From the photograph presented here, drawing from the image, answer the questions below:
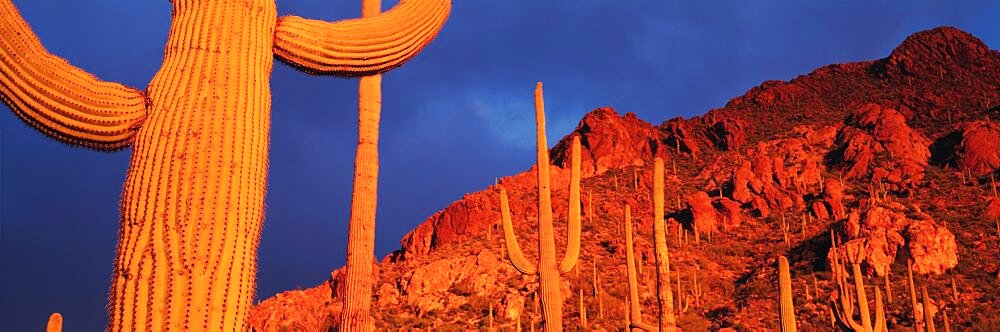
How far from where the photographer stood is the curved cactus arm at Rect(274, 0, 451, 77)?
3682 millimetres

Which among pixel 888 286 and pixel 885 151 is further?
pixel 885 151

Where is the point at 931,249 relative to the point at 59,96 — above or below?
above

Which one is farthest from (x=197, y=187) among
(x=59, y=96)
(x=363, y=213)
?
(x=363, y=213)

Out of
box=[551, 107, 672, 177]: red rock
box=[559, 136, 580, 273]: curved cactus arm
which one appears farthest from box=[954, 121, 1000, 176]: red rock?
box=[559, 136, 580, 273]: curved cactus arm

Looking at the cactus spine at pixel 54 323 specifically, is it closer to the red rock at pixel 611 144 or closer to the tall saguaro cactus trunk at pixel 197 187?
the tall saguaro cactus trunk at pixel 197 187

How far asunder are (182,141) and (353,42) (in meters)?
1.05

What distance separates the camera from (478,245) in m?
38.8

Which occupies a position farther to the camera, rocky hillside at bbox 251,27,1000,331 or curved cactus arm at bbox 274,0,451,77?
rocky hillside at bbox 251,27,1000,331

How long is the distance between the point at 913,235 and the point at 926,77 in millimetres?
32695

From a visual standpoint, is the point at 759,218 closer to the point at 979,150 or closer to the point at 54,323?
the point at 979,150

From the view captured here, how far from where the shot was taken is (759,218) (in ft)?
131

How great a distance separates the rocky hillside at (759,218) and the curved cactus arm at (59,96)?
19259 millimetres

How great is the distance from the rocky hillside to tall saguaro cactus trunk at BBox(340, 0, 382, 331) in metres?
14.9

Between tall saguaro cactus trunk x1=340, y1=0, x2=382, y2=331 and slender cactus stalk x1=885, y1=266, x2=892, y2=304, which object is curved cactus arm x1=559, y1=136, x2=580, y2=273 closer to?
tall saguaro cactus trunk x1=340, y1=0, x2=382, y2=331
